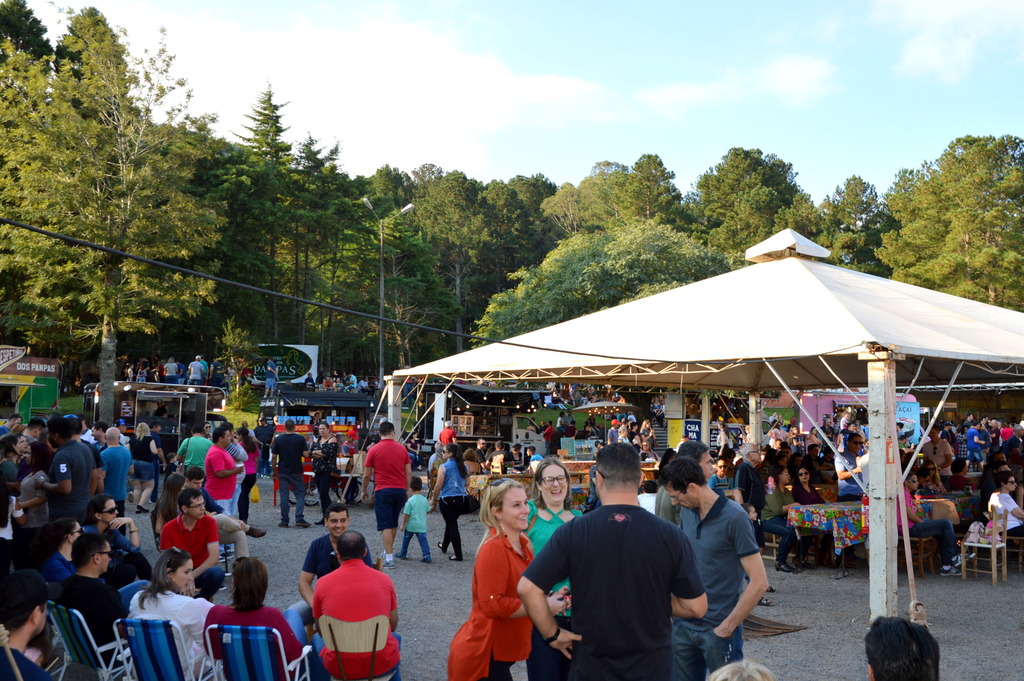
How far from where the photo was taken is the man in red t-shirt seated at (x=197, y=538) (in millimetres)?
6547

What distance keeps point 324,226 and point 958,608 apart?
3791cm

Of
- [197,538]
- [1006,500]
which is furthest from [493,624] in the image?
[1006,500]

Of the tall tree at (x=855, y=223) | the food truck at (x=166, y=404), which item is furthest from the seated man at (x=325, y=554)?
the tall tree at (x=855, y=223)

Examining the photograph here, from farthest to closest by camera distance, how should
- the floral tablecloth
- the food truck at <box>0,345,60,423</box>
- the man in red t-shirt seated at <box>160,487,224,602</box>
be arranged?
the food truck at <box>0,345,60,423</box>
the floral tablecloth
the man in red t-shirt seated at <box>160,487,224,602</box>

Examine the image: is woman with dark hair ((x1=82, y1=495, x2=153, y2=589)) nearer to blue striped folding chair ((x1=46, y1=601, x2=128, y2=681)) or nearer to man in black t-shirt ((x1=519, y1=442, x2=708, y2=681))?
blue striped folding chair ((x1=46, y1=601, x2=128, y2=681))

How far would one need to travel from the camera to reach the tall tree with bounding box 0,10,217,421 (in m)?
24.9

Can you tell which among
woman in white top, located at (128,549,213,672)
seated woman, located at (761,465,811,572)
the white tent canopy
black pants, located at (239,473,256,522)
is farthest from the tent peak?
woman in white top, located at (128,549,213,672)

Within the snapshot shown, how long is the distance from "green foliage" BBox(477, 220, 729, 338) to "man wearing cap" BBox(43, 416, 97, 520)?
2572 cm

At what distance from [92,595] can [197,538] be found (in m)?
1.87

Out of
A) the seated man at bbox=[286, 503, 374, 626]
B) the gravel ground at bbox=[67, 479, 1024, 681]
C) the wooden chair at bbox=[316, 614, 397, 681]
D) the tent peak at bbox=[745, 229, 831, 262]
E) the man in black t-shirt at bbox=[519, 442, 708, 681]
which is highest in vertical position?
the tent peak at bbox=[745, 229, 831, 262]

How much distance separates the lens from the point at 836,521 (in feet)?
32.6

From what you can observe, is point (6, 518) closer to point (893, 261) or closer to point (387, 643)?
point (387, 643)

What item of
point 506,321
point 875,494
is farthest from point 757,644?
point 506,321

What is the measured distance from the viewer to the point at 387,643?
4.29m
